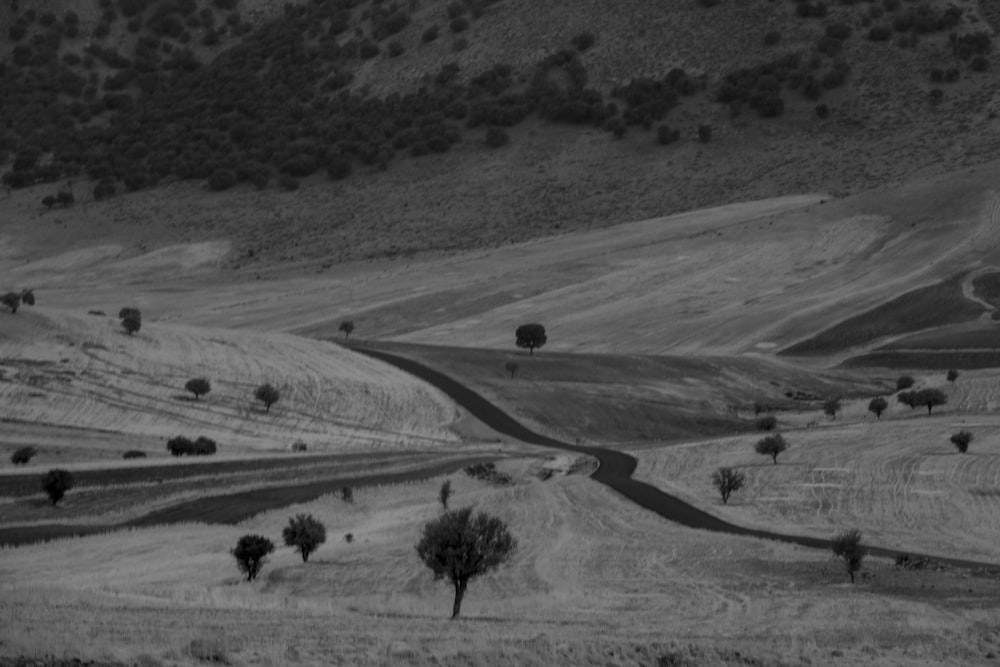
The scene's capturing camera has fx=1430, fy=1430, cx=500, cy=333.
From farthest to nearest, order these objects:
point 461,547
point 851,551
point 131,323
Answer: point 131,323 → point 851,551 → point 461,547

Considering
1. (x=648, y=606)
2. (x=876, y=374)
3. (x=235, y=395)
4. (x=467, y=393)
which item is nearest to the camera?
(x=648, y=606)

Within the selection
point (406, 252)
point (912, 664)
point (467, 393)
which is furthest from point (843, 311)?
point (912, 664)

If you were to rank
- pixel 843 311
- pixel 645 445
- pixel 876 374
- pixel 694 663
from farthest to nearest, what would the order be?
1. pixel 843 311
2. pixel 876 374
3. pixel 645 445
4. pixel 694 663

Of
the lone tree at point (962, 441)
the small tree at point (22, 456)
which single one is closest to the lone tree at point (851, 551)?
the lone tree at point (962, 441)

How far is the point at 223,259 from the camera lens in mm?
164000

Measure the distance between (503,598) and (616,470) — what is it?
94.0 ft

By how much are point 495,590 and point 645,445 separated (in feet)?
128

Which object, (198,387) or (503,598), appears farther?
(198,387)

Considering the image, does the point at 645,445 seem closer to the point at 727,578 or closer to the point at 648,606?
the point at 727,578

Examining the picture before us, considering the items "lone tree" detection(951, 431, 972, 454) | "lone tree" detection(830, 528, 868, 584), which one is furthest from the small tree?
"lone tree" detection(951, 431, 972, 454)

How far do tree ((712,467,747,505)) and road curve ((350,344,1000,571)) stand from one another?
1.68 meters

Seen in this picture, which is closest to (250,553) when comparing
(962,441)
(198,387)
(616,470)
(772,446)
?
(616,470)

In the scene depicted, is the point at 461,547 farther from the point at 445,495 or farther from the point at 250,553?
the point at 445,495

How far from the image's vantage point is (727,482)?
184 ft
